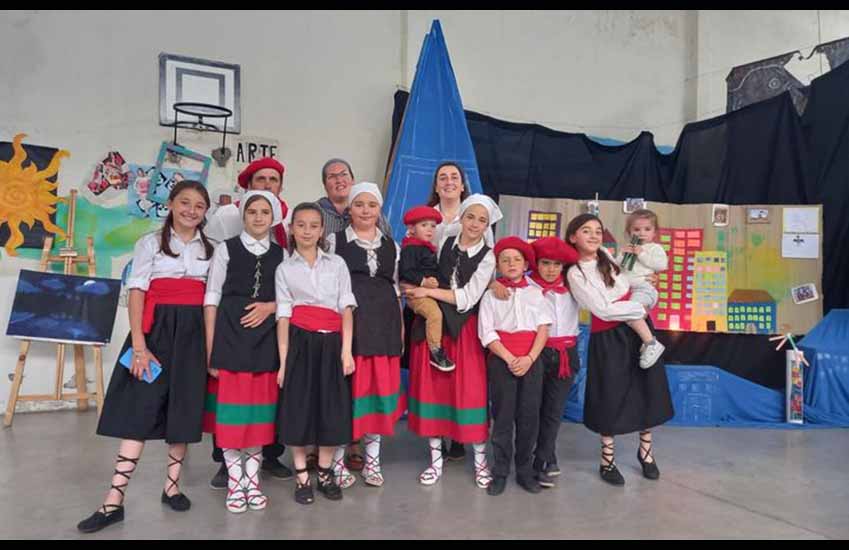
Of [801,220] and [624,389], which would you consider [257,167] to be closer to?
[624,389]

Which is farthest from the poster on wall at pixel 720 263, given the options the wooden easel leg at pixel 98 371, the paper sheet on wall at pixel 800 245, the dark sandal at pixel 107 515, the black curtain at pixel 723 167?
the dark sandal at pixel 107 515

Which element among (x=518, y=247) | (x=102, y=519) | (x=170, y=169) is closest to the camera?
(x=102, y=519)

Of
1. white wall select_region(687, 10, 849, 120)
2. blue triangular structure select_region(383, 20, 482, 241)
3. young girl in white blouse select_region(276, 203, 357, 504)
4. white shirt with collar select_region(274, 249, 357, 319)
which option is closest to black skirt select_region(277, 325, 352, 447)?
young girl in white blouse select_region(276, 203, 357, 504)

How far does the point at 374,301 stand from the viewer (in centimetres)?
259

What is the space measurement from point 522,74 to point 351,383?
364 cm

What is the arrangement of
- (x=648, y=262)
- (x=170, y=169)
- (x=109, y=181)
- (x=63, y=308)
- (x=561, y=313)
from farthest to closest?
(x=170, y=169) < (x=109, y=181) < (x=63, y=308) < (x=648, y=262) < (x=561, y=313)

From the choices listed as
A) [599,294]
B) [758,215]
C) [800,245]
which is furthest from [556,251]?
[800,245]

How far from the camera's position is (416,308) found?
106 inches

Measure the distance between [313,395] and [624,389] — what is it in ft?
4.32

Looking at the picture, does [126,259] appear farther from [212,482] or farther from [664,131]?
[664,131]

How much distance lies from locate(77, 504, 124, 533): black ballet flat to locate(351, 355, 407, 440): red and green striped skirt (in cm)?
88

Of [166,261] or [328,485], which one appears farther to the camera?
[328,485]

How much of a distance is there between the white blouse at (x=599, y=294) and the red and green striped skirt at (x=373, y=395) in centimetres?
85
